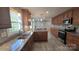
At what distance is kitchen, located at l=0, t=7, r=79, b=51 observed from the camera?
140 cm

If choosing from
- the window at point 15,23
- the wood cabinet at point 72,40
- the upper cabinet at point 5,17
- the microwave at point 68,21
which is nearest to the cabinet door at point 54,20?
the microwave at point 68,21

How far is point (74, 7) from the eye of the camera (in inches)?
54.0

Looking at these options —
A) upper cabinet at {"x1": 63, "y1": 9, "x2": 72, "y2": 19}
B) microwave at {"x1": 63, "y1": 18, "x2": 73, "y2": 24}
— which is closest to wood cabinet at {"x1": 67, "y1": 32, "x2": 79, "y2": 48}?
microwave at {"x1": 63, "y1": 18, "x2": 73, "y2": 24}

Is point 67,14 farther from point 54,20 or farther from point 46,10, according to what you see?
point 46,10

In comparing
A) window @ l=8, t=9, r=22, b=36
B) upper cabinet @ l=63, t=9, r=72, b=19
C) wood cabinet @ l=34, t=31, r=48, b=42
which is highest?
upper cabinet @ l=63, t=9, r=72, b=19

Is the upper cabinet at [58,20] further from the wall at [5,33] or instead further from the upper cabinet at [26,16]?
the wall at [5,33]


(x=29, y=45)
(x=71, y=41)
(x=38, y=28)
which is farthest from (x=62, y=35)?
(x=29, y=45)

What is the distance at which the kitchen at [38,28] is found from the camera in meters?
1.40

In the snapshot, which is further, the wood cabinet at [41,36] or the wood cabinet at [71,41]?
the wood cabinet at [41,36]

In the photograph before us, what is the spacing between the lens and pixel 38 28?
60.1 inches

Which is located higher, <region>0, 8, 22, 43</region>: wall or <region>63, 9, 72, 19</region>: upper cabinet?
<region>63, 9, 72, 19</region>: upper cabinet

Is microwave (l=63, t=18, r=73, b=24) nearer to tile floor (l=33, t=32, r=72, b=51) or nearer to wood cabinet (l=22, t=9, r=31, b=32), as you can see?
tile floor (l=33, t=32, r=72, b=51)

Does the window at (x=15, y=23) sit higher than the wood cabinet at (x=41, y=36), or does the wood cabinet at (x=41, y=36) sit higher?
the window at (x=15, y=23)
